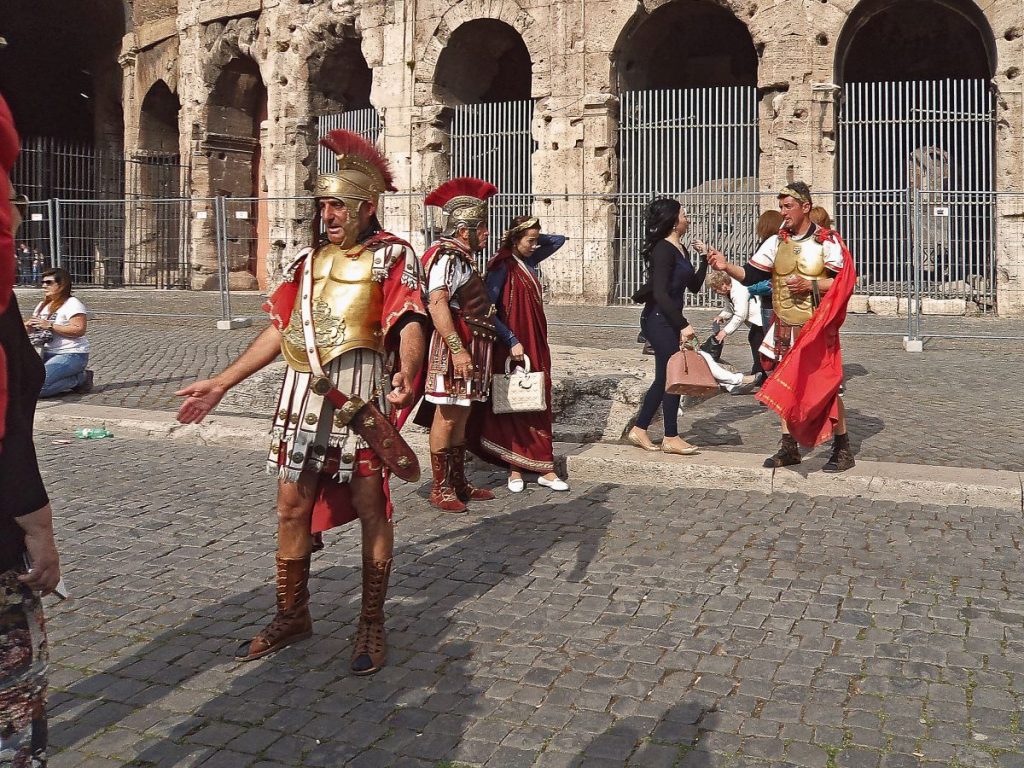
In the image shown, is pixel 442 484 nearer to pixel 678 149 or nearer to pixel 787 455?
pixel 787 455

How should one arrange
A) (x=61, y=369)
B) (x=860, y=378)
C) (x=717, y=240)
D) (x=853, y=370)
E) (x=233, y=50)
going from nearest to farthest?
(x=61, y=369) → (x=860, y=378) → (x=853, y=370) → (x=717, y=240) → (x=233, y=50)

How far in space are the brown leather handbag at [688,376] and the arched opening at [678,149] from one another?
10216 mm

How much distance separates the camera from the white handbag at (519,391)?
6.20 metres

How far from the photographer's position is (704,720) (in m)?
3.30

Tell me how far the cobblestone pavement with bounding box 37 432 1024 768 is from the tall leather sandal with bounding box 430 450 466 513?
0.54 feet

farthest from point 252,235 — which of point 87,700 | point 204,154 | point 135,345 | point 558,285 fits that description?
point 87,700

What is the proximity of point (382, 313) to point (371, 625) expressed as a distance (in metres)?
1.10

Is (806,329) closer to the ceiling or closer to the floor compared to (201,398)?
closer to the ceiling

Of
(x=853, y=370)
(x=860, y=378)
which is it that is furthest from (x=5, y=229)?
(x=853, y=370)

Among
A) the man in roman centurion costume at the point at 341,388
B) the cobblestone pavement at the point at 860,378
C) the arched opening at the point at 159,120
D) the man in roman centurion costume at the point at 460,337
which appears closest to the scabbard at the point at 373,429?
the man in roman centurion costume at the point at 341,388

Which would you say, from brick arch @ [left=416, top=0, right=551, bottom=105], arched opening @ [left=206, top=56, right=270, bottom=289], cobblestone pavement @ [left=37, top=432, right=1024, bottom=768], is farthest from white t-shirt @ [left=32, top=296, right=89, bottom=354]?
arched opening @ [left=206, top=56, right=270, bottom=289]

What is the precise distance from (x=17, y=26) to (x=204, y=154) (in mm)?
8904

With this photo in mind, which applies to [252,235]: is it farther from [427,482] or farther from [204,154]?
[427,482]

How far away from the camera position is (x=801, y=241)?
655 cm
